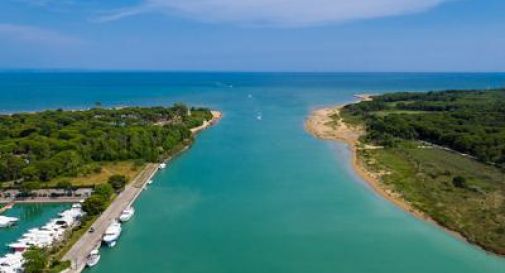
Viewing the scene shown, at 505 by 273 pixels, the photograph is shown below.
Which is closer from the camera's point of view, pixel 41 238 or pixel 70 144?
pixel 41 238

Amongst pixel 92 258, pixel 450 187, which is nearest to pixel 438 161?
pixel 450 187

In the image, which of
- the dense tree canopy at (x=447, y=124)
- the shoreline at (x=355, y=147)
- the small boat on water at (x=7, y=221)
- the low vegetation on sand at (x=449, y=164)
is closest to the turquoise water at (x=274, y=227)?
the shoreline at (x=355, y=147)

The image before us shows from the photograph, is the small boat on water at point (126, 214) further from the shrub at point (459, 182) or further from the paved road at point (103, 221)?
the shrub at point (459, 182)

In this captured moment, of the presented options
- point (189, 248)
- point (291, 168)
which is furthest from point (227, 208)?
point (291, 168)

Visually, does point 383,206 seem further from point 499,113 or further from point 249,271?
point 499,113

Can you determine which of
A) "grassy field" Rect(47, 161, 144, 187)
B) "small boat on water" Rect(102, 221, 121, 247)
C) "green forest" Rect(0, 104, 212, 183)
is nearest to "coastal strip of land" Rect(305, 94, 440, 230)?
"green forest" Rect(0, 104, 212, 183)

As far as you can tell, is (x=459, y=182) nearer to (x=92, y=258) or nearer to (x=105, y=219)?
(x=105, y=219)

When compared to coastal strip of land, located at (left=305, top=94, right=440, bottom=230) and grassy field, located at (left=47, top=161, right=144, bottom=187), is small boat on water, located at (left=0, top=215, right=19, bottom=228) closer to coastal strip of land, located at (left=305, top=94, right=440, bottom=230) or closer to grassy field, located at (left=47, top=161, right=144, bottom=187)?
grassy field, located at (left=47, top=161, right=144, bottom=187)
